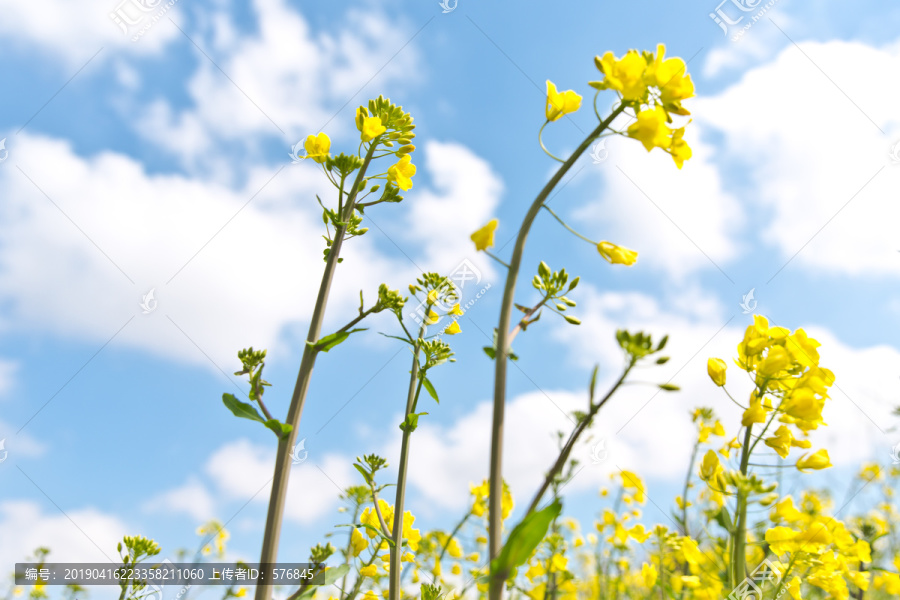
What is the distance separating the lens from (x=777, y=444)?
5.34 ft

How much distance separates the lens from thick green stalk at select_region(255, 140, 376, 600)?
1.14 m

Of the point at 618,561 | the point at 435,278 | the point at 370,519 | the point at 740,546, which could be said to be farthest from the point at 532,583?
the point at 435,278

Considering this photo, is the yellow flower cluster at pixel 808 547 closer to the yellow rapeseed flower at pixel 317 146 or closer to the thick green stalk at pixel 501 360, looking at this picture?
the thick green stalk at pixel 501 360

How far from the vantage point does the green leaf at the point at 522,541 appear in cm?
78

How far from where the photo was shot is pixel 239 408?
1.28 metres

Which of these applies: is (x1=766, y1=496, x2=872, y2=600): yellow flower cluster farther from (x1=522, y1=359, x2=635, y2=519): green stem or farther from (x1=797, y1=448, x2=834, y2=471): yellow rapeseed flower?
(x1=522, y1=359, x2=635, y2=519): green stem

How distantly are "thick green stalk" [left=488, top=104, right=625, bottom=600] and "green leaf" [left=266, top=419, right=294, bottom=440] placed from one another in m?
0.55

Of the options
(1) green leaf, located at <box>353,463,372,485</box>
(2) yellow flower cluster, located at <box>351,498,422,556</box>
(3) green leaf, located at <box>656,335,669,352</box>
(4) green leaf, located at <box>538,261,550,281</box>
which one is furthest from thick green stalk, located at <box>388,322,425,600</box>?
(3) green leaf, located at <box>656,335,669,352</box>

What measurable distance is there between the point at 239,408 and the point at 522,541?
2.73 ft

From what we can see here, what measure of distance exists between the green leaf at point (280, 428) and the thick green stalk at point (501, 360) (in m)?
0.55

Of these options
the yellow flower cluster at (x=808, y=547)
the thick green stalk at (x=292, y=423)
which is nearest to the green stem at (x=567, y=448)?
the thick green stalk at (x=292, y=423)

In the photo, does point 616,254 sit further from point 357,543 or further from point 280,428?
point 357,543

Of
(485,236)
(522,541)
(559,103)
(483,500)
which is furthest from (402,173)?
(483,500)

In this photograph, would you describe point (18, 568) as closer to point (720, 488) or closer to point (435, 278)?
point (435, 278)
